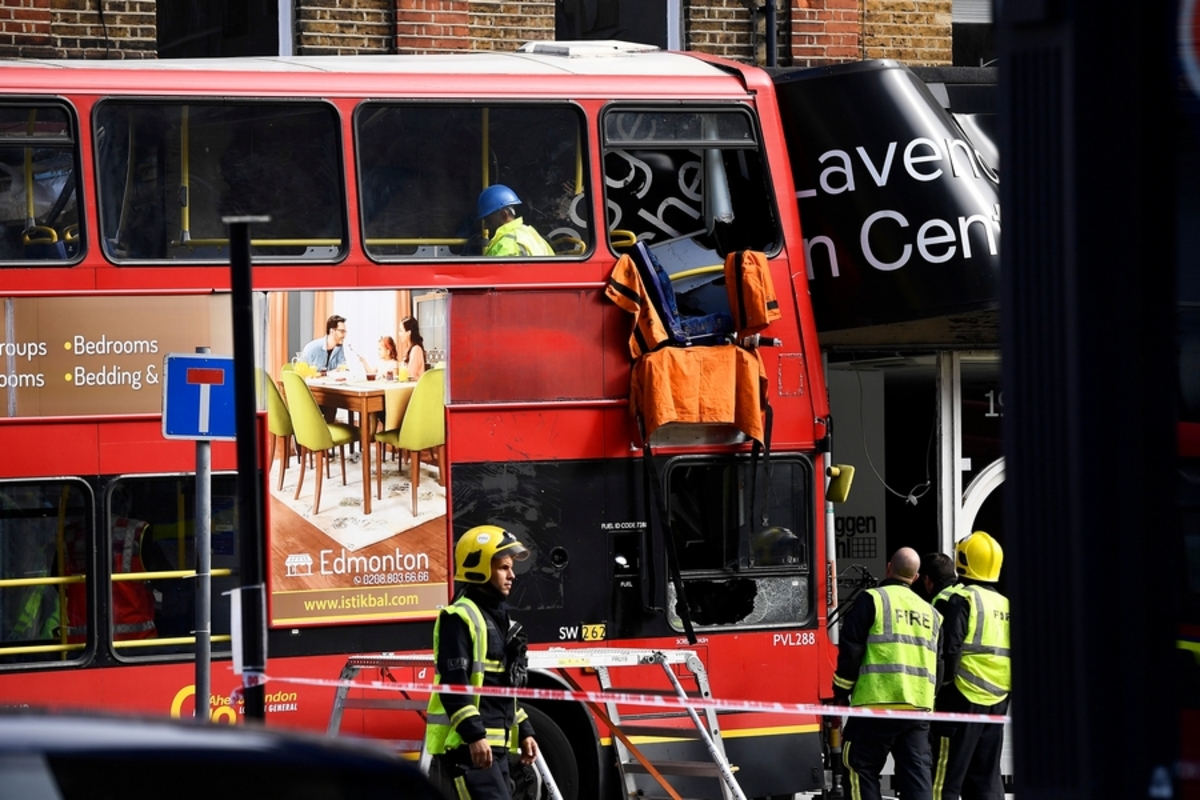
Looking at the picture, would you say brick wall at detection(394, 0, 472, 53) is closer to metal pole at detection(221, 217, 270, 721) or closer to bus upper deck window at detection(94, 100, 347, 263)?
bus upper deck window at detection(94, 100, 347, 263)

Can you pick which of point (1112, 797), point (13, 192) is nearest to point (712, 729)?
point (13, 192)

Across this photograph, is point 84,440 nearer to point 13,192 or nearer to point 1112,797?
point 13,192

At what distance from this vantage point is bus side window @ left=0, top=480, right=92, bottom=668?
882cm

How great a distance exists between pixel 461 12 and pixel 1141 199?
11317 millimetres

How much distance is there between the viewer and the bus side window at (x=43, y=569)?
28.9ft

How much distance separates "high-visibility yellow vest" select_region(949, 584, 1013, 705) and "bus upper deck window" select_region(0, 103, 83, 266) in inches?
205

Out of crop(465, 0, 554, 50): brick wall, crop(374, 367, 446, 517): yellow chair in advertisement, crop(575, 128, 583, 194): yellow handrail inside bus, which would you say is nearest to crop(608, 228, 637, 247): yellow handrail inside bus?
crop(575, 128, 583, 194): yellow handrail inside bus

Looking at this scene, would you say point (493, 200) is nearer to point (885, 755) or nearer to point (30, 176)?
point (30, 176)

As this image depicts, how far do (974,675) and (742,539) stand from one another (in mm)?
1513

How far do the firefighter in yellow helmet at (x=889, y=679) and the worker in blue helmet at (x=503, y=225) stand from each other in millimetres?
2720

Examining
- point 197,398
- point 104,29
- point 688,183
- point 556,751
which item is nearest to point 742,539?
point 556,751

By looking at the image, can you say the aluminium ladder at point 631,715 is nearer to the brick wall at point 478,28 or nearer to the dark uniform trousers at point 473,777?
the dark uniform trousers at point 473,777

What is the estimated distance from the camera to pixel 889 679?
8.86 meters

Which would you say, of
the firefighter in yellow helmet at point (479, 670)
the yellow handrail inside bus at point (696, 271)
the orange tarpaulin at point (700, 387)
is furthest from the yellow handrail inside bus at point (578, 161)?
the firefighter in yellow helmet at point (479, 670)
